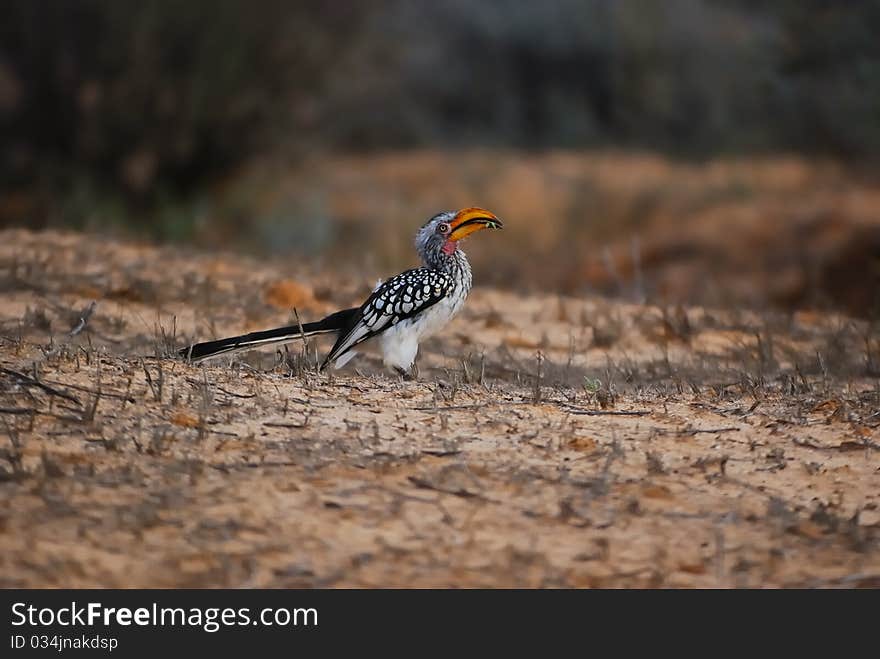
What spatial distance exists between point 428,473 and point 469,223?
2147mm

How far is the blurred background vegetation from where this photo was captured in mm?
13609

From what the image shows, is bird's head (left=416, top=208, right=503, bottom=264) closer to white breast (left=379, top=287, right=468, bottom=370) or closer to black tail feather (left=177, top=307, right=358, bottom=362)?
white breast (left=379, top=287, right=468, bottom=370)

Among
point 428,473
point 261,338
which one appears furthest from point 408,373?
point 428,473

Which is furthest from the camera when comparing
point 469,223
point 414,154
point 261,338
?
point 414,154

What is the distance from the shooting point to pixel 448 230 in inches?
226

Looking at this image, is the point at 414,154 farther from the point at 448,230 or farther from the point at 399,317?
the point at 399,317

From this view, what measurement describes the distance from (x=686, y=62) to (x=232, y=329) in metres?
17.6

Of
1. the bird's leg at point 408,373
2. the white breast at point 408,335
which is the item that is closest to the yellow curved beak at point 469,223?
the white breast at point 408,335

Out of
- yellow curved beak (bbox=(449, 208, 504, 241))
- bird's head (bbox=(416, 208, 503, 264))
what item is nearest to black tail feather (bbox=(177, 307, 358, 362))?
bird's head (bbox=(416, 208, 503, 264))

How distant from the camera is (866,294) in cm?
1112

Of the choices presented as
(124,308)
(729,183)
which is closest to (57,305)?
(124,308)

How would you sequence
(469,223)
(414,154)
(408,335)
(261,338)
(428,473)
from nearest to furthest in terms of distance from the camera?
1. (428,473)
2. (261,338)
3. (408,335)
4. (469,223)
5. (414,154)

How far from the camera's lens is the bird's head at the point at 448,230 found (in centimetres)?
567

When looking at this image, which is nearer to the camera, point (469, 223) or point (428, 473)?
point (428, 473)
